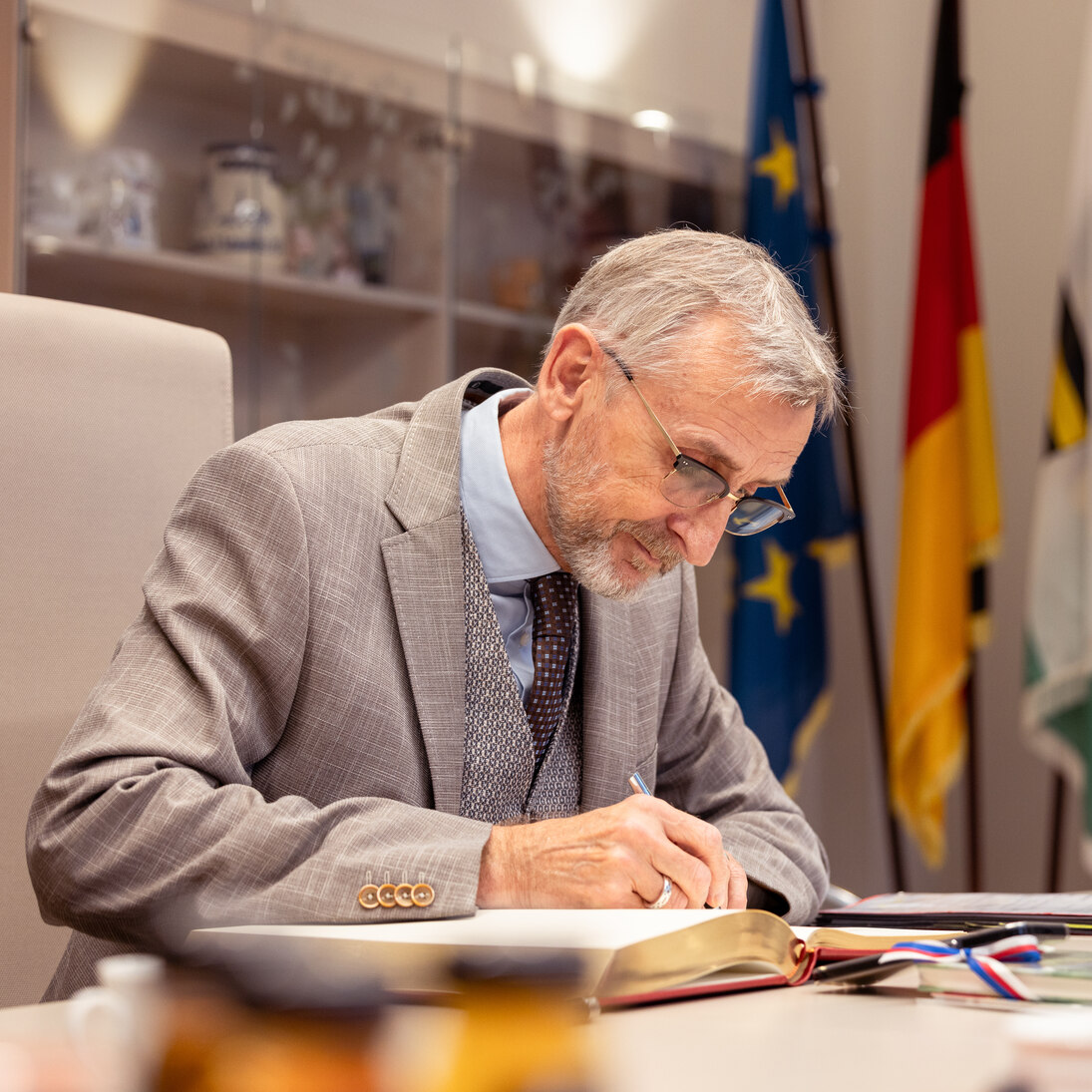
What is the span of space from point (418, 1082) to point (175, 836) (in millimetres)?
594

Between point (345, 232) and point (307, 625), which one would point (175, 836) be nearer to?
point (307, 625)

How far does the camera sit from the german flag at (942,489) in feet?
9.97

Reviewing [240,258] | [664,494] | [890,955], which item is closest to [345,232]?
[240,258]

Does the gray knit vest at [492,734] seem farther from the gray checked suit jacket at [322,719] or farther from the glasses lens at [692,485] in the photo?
the glasses lens at [692,485]

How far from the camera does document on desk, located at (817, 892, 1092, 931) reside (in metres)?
0.98

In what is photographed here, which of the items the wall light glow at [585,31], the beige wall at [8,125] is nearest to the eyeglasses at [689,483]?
the beige wall at [8,125]

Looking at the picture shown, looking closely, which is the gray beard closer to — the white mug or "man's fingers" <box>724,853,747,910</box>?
"man's fingers" <box>724,853,747,910</box>

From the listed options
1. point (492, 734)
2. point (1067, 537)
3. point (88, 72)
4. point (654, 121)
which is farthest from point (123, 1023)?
point (654, 121)

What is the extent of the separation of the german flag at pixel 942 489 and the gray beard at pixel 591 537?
1906mm

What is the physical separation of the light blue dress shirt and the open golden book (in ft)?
1.57

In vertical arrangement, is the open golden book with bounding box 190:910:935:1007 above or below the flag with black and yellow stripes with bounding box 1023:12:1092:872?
below

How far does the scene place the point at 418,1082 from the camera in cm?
38

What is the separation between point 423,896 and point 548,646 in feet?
1.52

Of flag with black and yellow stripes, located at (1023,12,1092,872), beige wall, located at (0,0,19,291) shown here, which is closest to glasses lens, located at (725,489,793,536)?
beige wall, located at (0,0,19,291)
